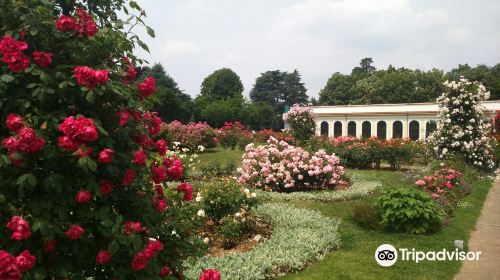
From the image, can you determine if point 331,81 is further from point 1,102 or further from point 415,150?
point 1,102

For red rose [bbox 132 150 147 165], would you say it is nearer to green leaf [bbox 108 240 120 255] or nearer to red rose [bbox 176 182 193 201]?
green leaf [bbox 108 240 120 255]

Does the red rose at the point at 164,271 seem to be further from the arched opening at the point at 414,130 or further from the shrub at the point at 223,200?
the arched opening at the point at 414,130

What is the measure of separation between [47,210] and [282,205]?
7.79 m

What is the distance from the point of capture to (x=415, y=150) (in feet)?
70.5

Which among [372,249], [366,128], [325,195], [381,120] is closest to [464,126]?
[325,195]

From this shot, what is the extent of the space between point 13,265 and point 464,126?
18784 mm

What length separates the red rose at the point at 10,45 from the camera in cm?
252

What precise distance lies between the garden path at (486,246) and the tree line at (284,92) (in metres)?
40.6

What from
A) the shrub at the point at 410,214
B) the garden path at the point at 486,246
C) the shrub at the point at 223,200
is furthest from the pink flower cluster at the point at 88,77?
the shrub at the point at 410,214

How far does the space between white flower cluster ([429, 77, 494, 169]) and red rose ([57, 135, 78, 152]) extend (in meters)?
17.5

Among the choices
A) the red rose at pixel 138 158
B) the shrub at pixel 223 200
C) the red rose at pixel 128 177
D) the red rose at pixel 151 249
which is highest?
the red rose at pixel 138 158

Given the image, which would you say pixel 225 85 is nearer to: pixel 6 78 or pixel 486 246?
pixel 486 246

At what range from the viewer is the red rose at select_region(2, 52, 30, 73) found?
2512 millimetres

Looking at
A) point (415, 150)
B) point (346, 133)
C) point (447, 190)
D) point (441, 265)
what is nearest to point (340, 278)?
point (441, 265)
